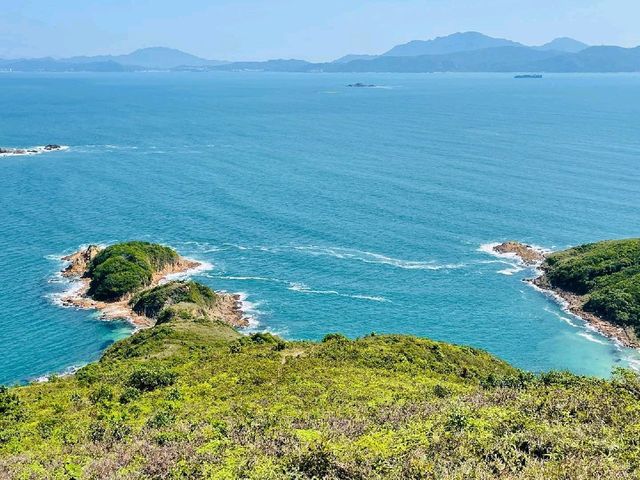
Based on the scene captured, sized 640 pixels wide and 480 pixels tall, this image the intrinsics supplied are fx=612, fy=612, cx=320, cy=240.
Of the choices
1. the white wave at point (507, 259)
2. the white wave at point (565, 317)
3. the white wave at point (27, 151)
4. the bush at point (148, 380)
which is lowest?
the white wave at point (565, 317)

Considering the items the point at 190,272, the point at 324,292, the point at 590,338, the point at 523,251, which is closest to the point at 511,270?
the point at 523,251

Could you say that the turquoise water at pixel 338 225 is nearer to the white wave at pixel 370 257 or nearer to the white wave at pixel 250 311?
the white wave at pixel 370 257

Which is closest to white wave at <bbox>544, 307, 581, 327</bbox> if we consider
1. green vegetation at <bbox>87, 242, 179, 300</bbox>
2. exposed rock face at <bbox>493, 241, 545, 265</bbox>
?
exposed rock face at <bbox>493, 241, 545, 265</bbox>

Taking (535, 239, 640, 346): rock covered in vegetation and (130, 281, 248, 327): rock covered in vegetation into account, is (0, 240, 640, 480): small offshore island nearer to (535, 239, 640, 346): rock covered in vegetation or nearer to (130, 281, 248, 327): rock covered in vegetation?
(130, 281, 248, 327): rock covered in vegetation

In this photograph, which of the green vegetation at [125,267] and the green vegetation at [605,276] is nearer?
the green vegetation at [605,276]

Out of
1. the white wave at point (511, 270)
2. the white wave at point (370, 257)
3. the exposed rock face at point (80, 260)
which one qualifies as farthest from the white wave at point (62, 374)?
the white wave at point (511, 270)

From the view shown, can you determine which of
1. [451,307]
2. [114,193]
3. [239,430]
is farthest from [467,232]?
[239,430]

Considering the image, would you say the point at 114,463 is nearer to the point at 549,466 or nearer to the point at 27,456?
the point at 27,456
